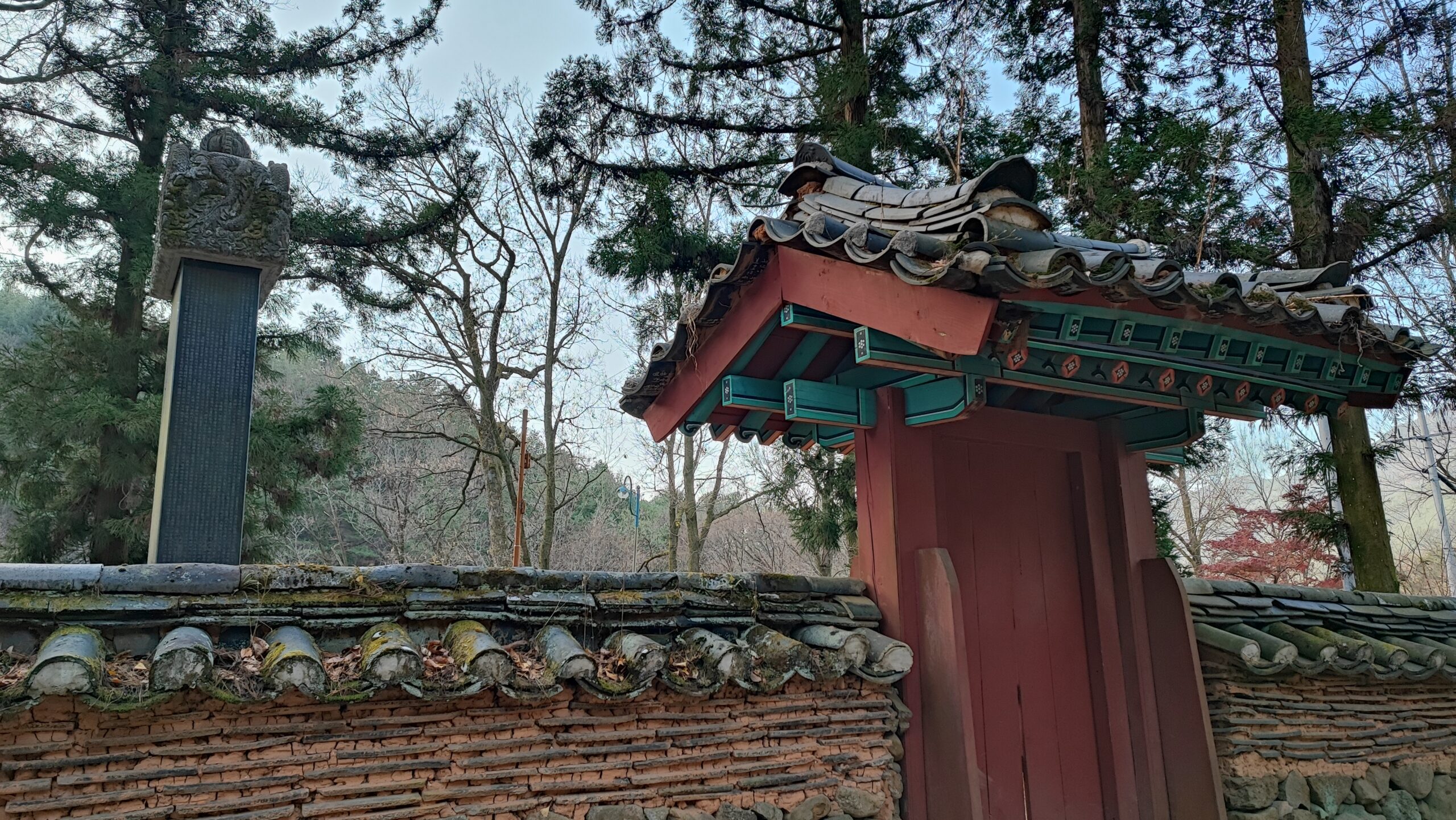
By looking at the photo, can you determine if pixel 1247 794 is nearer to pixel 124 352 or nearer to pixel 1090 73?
pixel 1090 73

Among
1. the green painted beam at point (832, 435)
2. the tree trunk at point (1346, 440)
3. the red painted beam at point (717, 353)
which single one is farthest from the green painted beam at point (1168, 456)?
the tree trunk at point (1346, 440)

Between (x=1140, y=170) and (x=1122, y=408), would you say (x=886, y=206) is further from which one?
(x=1140, y=170)

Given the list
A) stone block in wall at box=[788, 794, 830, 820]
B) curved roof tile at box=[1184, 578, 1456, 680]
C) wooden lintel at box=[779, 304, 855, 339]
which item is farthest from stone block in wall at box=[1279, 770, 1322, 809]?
wooden lintel at box=[779, 304, 855, 339]

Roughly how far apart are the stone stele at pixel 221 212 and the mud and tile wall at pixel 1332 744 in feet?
16.8

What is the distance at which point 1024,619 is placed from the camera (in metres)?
4.50

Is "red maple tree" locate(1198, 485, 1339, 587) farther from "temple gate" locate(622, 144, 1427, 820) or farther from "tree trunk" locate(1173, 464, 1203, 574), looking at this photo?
"temple gate" locate(622, 144, 1427, 820)

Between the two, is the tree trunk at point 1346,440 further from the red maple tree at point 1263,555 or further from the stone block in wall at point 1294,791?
the red maple tree at point 1263,555

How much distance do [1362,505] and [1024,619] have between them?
472 centimetres

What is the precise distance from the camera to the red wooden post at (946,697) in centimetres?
374

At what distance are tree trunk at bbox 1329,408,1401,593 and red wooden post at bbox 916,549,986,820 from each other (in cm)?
527

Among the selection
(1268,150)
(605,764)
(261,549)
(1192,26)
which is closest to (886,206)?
(605,764)

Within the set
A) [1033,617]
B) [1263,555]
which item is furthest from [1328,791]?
[1263,555]

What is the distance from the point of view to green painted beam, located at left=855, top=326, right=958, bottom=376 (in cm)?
362

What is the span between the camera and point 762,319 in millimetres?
3963
